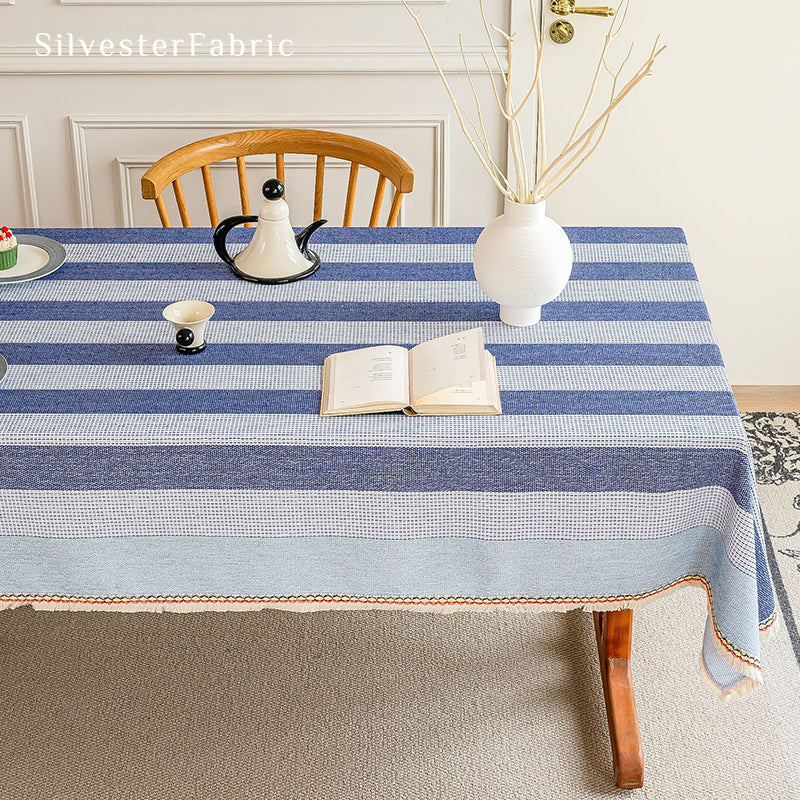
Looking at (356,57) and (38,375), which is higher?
(356,57)

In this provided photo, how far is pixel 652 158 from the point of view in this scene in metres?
2.60

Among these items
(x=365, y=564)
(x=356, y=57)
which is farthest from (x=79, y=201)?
(x=365, y=564)

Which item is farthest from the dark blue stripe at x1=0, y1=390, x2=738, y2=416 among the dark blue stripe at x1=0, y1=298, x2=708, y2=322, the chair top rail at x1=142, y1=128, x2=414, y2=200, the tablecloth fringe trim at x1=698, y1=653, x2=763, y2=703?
the chair top rail at x1=142, y1=128, x2=414, y2=200

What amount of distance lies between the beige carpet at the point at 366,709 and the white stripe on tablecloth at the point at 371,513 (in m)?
0.56

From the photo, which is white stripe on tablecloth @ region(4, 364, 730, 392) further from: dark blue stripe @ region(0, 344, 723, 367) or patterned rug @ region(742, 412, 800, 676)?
patterned rug @ region(742, 412, 800, 676)

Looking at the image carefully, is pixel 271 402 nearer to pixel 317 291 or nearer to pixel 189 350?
pixel 189 350

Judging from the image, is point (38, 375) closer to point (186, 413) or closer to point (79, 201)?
point (186, 413)

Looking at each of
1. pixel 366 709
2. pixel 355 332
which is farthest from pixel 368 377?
pixel 366 709

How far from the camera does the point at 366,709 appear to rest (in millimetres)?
1916

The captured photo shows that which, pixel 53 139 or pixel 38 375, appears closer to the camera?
pixel 38 375

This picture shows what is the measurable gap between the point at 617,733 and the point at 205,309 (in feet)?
3.38

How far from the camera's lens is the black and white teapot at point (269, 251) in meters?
1.85

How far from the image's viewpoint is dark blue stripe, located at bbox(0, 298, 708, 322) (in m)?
1.75

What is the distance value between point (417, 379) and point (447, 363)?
6 centimetres
